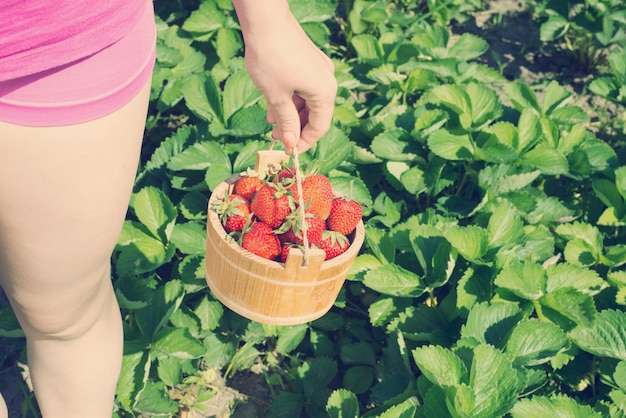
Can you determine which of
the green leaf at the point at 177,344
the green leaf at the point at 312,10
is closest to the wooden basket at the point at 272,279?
the green leaf at the point at 177,344

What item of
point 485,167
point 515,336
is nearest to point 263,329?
point 515,336

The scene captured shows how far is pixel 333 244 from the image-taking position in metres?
1.62

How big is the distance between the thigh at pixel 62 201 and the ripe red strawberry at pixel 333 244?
52 cm

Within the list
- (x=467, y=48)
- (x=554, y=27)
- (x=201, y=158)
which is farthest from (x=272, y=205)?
(x=554, y=27)

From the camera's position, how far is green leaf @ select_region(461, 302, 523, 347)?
1808 millimetres

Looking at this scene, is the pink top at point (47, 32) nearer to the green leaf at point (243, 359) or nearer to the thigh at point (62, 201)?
the thigh at point (62, 201)

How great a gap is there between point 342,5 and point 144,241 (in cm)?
186

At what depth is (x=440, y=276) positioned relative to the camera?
78.6 inches


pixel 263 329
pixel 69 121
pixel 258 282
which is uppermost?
pixel 69 121

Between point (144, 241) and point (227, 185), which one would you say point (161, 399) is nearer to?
point (144, 241)

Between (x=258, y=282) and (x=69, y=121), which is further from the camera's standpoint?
(x=258, y=282)

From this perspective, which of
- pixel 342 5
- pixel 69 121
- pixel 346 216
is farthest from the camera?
pixel 342 5

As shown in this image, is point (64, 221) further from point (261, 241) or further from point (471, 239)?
point (471, 239)

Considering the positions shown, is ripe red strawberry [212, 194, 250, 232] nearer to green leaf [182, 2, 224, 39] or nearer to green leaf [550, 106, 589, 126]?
green leaf [182, 2, 224, 39]
